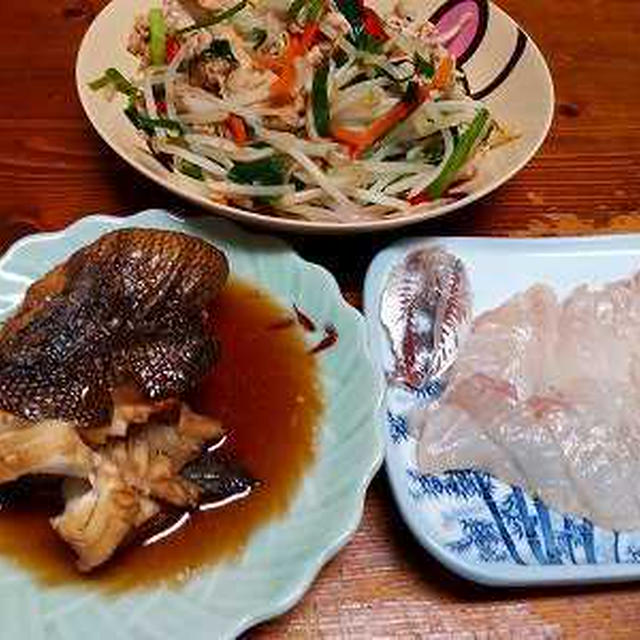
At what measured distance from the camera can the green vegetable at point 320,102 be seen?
5.83 feet

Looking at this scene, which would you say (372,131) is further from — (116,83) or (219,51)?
(116,83)

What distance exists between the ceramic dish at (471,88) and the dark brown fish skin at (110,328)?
21 centimetres

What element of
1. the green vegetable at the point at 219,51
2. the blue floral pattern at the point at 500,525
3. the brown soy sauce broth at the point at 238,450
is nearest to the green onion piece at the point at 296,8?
the green vegetable at the point at 219,51

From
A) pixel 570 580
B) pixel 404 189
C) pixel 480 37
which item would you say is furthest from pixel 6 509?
pixel 480 37

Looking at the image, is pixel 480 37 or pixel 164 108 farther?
pixel 480 37

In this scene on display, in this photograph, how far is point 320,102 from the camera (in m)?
1.78

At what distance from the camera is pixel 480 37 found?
2.04 m

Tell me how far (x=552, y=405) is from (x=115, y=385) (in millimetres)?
677

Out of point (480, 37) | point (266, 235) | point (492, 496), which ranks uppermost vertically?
point (480, 37)

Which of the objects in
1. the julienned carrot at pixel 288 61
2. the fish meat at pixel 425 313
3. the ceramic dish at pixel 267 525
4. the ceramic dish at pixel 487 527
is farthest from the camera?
the julienned carrot at pixel 288 61

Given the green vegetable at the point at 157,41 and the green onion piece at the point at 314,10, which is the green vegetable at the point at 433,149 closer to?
the green onion piece at the point at 314,10

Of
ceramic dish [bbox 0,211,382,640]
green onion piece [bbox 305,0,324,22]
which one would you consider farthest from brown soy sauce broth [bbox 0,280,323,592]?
green onion piece [bbox 305,0,324,22]

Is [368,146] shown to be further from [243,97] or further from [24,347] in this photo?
[24,347]

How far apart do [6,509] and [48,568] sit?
0.39 ft
